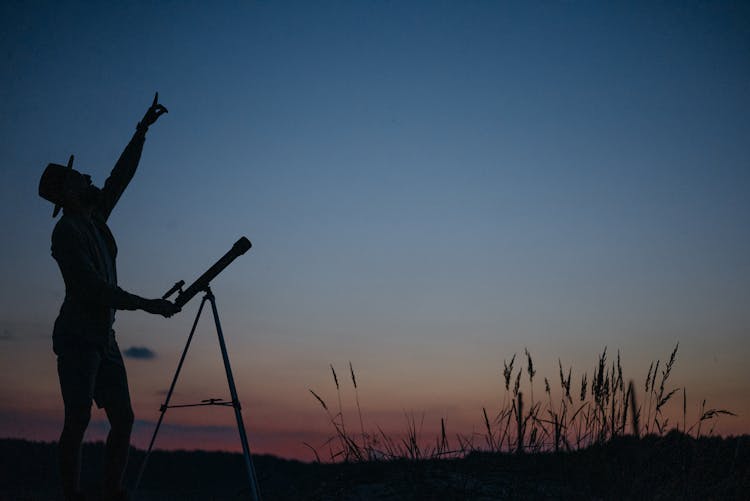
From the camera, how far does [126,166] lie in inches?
213

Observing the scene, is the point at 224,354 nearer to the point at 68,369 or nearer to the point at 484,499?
the point at 68,369

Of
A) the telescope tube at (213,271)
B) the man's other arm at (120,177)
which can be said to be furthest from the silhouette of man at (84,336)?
the man's other arm at (120,177)

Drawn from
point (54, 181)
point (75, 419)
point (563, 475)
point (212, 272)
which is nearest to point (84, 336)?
point (75, 419)

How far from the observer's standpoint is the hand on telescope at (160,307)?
441 cm

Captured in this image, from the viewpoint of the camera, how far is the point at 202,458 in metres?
16.2

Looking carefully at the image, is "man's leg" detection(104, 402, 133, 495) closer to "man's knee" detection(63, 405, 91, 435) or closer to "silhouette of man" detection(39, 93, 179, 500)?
"silhouette of man" detection(39, 93, 179, 500)

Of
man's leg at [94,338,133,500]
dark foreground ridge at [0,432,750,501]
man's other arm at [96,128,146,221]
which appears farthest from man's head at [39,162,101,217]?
dark foreground ridge at [0,432,750,501]

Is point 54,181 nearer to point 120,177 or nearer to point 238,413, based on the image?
point 120,177

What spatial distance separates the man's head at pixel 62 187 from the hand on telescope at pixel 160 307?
969 mm

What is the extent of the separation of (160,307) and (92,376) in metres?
0.65

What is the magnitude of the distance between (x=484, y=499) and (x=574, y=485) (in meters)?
0.84

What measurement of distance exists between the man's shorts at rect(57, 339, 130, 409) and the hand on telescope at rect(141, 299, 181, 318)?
17.6 inches

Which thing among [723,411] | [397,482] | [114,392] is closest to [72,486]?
[114,392]

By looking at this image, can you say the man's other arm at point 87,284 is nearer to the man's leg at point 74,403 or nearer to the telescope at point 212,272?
the telescope at point 212,272
